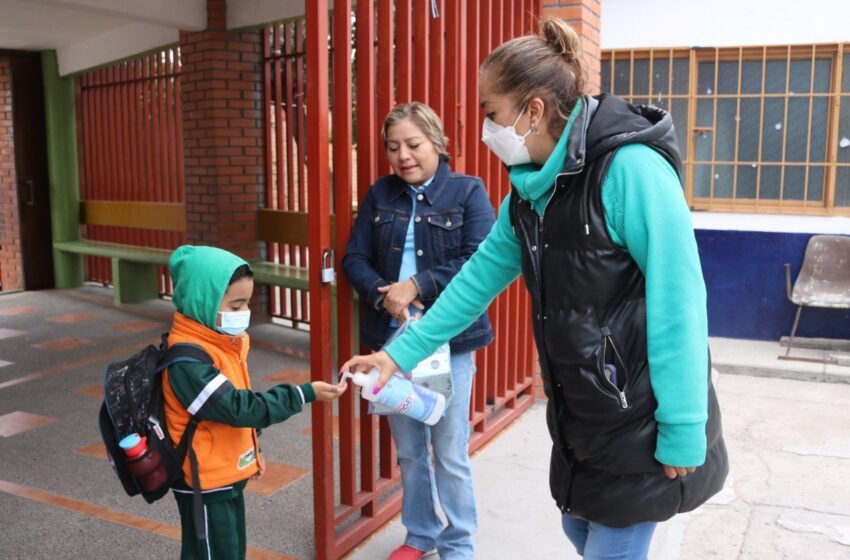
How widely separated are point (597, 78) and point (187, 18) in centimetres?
413

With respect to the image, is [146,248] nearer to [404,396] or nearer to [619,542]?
[404,396]

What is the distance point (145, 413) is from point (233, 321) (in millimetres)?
358

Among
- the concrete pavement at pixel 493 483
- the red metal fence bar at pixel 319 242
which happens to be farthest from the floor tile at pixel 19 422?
the red metal fence bar at pixel 319 242

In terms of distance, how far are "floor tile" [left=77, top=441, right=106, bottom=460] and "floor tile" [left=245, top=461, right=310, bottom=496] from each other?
3.21 feet

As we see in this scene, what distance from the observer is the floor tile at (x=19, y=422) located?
499cm

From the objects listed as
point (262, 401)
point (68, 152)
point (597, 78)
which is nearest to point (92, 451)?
point (262, 401)

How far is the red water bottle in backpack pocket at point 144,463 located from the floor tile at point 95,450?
2.41m

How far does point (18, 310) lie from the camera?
8945 millimetres

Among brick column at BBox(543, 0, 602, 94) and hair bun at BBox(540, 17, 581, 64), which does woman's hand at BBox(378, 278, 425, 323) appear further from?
brick column at BBox(543, 0, 602, 94)

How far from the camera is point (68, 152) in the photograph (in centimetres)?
1059

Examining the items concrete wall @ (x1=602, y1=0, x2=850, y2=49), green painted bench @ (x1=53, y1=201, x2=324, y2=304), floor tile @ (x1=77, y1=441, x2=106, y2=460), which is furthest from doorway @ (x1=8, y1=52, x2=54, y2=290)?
concrete wall @ (x1=602, y1=0, x2=850, y2=49)

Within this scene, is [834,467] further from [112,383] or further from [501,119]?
[112,383]

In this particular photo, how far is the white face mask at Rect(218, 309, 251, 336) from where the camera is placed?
7.84 ft

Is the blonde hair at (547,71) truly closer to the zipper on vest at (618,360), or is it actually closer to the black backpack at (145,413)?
the zipper on vest at (618,360)
